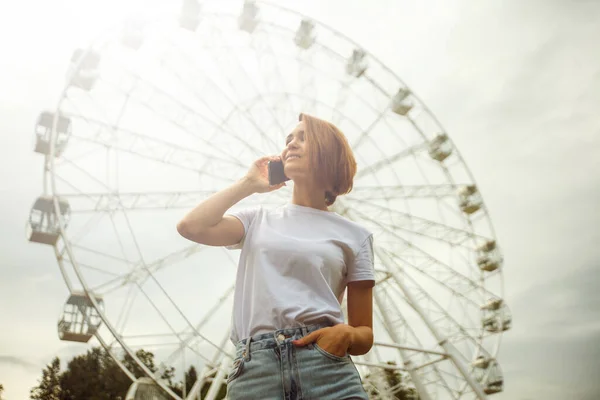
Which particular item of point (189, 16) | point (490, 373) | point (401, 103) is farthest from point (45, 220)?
point (490, 373)

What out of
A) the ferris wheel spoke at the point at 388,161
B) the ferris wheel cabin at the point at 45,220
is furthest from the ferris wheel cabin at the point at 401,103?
the ferris wheel cabin at the point at 45,220

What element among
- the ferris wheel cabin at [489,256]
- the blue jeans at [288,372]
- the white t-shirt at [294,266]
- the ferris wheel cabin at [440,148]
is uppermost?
the ferris wheel cabin at [440,148]

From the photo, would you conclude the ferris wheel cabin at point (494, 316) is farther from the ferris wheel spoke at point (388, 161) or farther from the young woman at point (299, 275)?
the young woman at point (299, 275)

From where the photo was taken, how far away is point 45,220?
11.9m

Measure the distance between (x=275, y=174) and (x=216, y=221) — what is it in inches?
16.1

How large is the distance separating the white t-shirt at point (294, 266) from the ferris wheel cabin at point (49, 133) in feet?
36.9

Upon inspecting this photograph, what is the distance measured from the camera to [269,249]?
2.10m

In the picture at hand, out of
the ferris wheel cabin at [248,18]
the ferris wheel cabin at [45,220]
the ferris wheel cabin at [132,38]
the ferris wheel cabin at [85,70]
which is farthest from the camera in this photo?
the ferris wheel cabin at [248,18]

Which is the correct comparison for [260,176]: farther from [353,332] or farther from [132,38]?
[132,38]

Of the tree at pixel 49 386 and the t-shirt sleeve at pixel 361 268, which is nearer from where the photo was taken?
the t-shirt sleeve at pixel 361 268

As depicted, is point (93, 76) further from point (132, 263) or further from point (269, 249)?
point (269, 249)

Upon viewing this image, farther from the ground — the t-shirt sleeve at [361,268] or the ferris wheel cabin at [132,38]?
the ferris wheel cabin at [132,38]

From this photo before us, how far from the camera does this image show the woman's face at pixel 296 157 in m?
2.39

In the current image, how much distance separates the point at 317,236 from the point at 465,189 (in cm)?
1430
